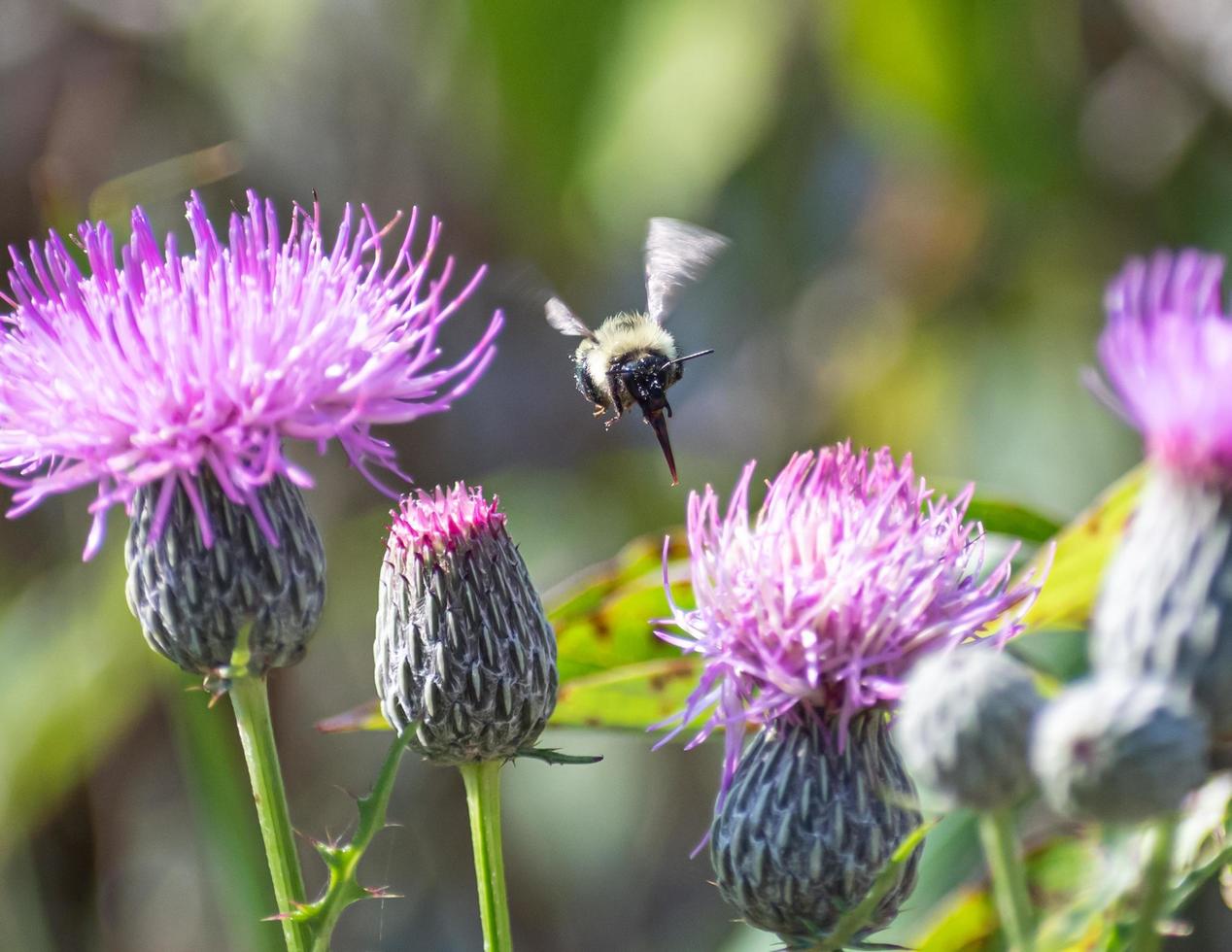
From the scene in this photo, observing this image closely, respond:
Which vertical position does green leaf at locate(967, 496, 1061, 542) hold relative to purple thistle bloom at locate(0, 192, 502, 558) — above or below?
below

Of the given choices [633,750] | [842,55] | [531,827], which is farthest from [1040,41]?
[531,827]

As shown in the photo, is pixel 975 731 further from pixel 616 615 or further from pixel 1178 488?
pixel 616 615

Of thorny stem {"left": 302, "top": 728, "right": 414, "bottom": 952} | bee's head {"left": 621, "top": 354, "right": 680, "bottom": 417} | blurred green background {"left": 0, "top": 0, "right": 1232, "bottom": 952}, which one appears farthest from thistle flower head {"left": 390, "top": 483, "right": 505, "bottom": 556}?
blurred green background {"left": 0, "top": 0, "right": 1232, "bottom": 952}

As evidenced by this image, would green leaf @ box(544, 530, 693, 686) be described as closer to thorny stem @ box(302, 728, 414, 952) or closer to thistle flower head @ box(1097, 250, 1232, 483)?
thorny stem @ box(302, 728, 414, 952)

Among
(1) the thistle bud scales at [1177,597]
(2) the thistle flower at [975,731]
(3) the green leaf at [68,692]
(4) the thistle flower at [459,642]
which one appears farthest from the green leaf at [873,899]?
(3) the green leaf at [68,692]

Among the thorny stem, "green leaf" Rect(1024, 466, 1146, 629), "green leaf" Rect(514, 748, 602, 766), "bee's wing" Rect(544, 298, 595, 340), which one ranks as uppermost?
"bee's wing" Rect(544, 298, 595, 340)

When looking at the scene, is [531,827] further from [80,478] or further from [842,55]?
[80,478]

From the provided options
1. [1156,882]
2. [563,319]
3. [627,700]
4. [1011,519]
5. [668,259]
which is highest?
[668,259]

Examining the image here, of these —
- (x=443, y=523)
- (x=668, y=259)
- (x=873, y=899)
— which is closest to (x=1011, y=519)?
(x=668, y=259)
